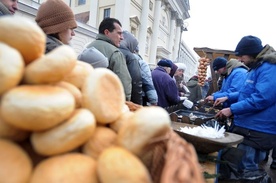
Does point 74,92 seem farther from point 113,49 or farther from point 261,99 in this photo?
point 261,99

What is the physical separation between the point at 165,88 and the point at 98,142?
7.93 feet

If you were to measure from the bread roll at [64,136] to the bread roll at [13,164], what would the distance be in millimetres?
33

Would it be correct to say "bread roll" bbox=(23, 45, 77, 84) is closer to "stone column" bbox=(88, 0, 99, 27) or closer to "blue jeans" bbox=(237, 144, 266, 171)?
"blue jeans" bbox=(237, 144, 266, 171)

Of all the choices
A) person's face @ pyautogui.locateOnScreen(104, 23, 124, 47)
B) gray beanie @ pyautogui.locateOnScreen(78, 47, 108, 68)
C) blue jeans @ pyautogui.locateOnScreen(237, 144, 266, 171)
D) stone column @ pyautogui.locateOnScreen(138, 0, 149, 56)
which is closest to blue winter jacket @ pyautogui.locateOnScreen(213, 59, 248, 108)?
blue jeans @ pyautogui.locateOnScreen(237, 144, 266, 171)

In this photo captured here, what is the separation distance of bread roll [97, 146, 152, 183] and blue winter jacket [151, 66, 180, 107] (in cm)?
246

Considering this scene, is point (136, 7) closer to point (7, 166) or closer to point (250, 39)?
point (250, 39)

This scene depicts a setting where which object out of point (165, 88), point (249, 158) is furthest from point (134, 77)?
point (249, 158)

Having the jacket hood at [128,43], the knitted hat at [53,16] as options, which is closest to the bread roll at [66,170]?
the knitted hat at [53,16]

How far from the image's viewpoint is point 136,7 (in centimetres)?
1606

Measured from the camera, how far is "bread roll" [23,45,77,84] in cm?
51

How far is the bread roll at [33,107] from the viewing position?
0.46 m

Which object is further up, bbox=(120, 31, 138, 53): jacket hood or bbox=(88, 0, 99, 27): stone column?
bbox=(88, 0, 99, 27): stone column

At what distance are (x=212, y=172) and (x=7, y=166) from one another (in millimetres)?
1012

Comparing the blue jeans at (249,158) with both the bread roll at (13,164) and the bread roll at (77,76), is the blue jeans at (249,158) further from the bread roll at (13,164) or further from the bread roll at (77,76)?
the bread roll at (13,164)
